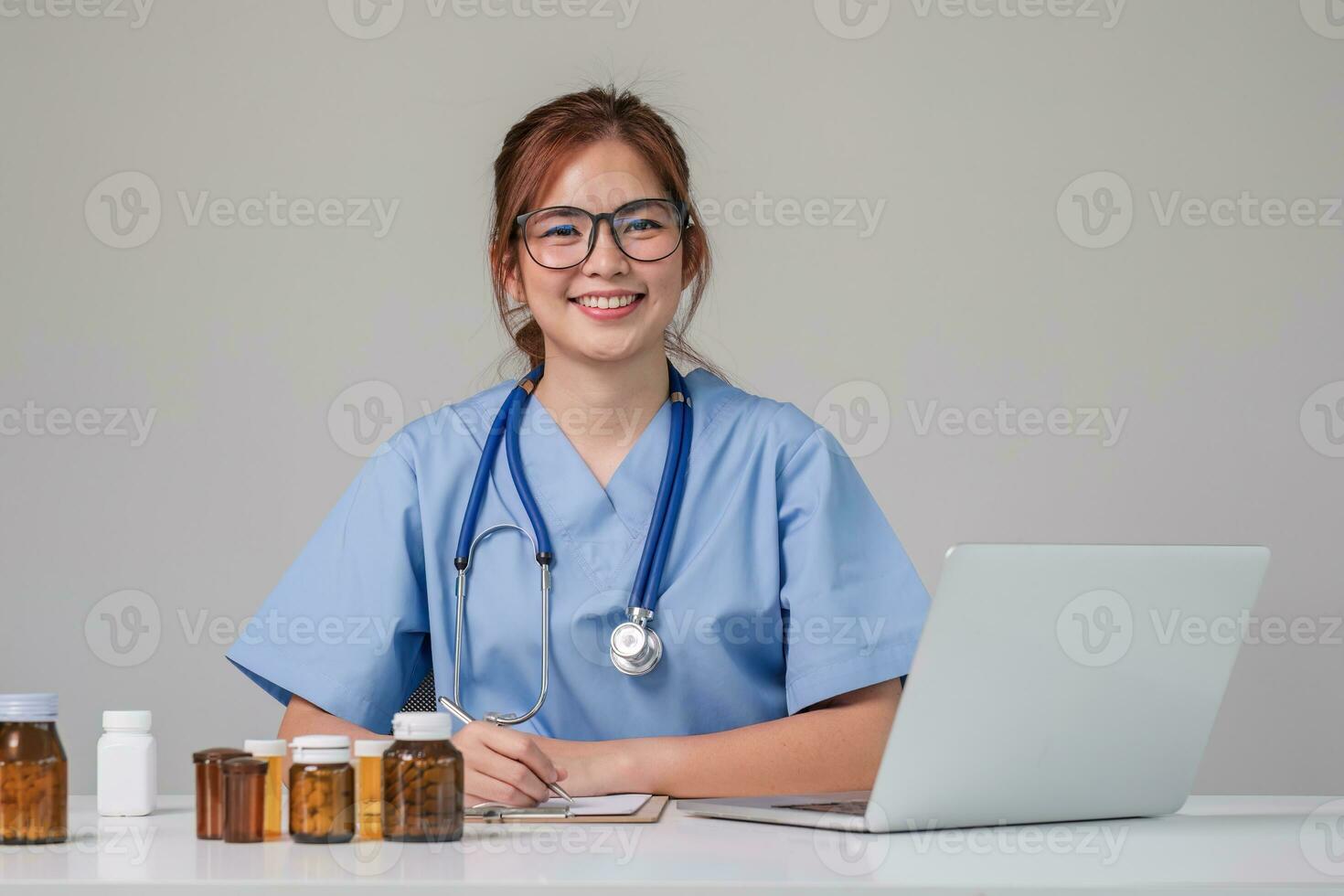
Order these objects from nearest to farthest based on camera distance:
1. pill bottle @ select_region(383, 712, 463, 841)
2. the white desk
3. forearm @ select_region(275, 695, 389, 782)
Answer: the white desk → pill bottle @ select_region(383, 712, 463, 841) → forearm @ select_region(275, 695, 389, 782)

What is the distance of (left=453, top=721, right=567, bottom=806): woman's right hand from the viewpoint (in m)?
1.14

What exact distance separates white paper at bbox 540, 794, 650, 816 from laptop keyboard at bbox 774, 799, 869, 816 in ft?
0.38

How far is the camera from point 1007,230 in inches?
108

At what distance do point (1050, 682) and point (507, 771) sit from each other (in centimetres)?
43

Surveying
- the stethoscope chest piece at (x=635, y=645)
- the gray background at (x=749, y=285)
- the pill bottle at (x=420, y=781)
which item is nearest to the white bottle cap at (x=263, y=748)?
the pill bottle at (x=420, y=781)

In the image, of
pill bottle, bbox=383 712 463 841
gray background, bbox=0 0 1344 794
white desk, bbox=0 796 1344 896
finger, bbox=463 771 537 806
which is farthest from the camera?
gray background, bbox=0 0 1344 794

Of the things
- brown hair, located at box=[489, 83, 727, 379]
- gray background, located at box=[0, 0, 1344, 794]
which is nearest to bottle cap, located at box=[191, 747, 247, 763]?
brown hair, located at box=[489, 83, 727, 379]

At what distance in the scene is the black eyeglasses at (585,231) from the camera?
158 cm

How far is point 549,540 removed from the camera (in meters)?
1.55

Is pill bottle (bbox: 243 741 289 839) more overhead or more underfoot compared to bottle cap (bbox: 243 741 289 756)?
more underfoot

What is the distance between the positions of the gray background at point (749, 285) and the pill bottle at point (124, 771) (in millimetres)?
1629

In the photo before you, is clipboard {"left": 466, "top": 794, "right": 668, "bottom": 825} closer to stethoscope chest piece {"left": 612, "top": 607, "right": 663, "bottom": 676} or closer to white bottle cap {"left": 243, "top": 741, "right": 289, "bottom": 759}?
white bottle cap {"left": 243, "top": 741, "right": 289, "bottom": 759}

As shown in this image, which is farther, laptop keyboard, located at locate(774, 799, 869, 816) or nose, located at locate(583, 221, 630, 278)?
nose, located at locate(583, 221, 630, 278)

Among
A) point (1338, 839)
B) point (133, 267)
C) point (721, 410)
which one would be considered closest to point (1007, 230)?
point (721, 410)
